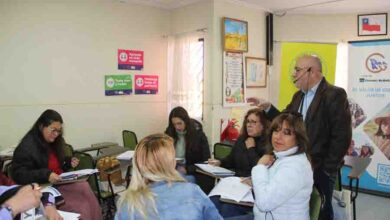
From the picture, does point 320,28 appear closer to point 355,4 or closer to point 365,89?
point 355,4

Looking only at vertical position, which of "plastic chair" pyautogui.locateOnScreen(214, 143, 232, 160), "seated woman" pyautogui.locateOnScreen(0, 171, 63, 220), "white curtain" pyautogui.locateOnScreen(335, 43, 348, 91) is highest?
"white curtain" pyautogui.locateOnScreen(335, 43, 348, 91)

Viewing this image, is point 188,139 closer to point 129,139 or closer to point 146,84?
point 129,139

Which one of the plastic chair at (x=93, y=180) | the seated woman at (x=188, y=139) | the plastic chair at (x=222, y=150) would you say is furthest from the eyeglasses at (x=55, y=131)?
the plastic chair at (x=222, y=150)

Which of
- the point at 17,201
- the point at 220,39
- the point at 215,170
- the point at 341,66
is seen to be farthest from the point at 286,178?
the point at 341,66

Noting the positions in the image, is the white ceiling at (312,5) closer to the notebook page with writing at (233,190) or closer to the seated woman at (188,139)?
the seated woman at (188,139)

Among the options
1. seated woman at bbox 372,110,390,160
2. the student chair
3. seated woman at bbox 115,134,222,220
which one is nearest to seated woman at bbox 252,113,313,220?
seated woman at bbox 115,134,222,220

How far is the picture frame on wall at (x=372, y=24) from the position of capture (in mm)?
5020

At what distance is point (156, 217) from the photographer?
135 centimetres

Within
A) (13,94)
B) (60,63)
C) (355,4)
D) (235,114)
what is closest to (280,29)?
(355,4)

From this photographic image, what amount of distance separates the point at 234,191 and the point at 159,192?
0.92 meters

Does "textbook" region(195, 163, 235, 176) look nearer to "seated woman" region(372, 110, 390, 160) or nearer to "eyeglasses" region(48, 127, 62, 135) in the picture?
"eyeglasses" region(48, 127, 62, 135)

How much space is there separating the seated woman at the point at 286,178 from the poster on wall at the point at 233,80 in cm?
280

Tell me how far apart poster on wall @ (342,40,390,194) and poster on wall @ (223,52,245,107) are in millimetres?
1468

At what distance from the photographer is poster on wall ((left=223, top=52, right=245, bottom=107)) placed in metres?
4.74
